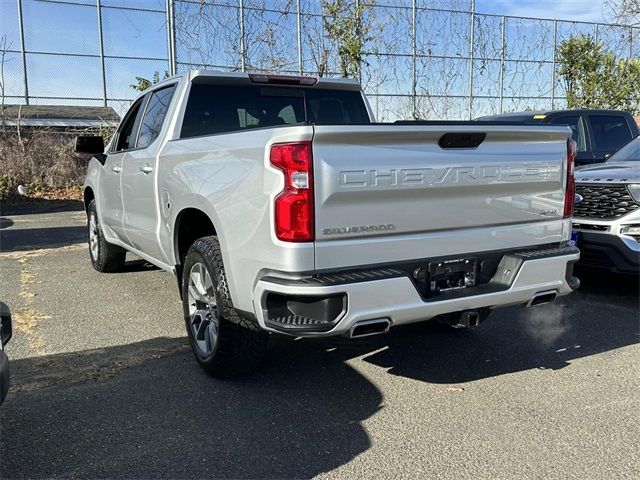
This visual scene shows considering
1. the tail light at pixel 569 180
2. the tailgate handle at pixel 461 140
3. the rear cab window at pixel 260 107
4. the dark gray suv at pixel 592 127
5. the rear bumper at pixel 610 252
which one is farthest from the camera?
the dark gray suv at pixel 592 127

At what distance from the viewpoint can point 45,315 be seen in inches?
211

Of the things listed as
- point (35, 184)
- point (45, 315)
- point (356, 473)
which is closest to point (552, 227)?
point (356, 473)

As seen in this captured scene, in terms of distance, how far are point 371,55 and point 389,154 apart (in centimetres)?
1246

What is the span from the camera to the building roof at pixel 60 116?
15242 millimetres

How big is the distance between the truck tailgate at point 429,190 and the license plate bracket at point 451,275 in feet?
0.25

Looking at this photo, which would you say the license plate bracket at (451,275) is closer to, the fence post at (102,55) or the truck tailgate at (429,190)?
the truck tailgate at (429,190)

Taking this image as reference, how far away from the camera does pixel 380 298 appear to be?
308 centimetres

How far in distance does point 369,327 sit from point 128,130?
375cm

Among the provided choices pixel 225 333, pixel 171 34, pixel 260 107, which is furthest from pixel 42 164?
pixel 225 333

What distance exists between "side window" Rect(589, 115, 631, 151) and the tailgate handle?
6.45 m

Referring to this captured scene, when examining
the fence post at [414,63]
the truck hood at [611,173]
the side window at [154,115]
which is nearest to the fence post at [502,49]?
the fence post at [414,63]

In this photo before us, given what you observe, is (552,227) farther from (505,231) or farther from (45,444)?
(45,444)

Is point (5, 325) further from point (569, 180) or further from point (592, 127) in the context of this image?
point (592, 127)

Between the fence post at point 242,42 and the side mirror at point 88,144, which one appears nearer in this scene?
the side mirror at point 88,144
